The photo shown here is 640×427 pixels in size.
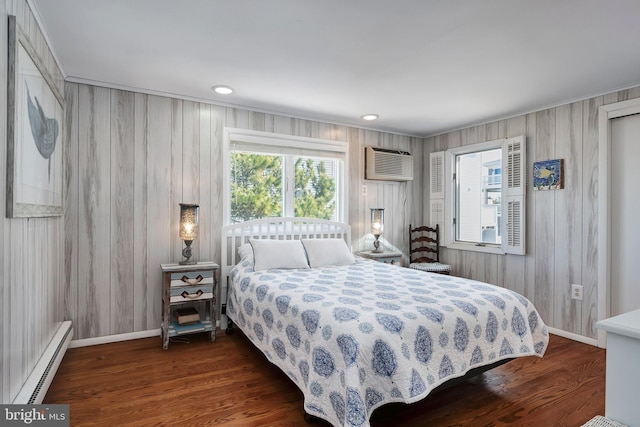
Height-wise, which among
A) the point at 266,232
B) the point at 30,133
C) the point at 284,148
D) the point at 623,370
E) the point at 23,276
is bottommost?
the point at 623,370

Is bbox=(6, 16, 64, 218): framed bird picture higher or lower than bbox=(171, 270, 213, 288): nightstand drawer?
higher

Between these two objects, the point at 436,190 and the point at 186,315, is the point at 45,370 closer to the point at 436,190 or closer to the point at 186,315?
the point at 186,315

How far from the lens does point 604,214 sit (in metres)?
3.20

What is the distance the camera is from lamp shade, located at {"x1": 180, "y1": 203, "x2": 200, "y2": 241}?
10.6 feet

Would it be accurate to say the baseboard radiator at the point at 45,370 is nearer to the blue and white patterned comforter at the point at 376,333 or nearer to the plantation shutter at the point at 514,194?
the blue and white patterned comforter at the point at 376,333

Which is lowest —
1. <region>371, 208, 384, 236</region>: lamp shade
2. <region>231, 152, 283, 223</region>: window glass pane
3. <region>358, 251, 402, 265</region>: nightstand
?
<region>358, 251, 402, 265</region>: nightstand

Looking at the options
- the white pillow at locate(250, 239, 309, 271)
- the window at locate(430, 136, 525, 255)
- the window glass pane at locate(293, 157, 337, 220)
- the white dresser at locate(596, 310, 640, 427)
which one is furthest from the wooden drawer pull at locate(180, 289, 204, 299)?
the window at locate(430, 136, 525, 255)

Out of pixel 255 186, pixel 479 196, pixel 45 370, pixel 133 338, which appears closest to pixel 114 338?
pixel 133 338

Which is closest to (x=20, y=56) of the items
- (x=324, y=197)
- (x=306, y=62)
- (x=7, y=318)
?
(x=7, y=318)

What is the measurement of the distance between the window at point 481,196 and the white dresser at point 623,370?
3053mm

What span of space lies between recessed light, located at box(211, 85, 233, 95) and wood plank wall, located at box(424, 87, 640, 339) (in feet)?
10.2

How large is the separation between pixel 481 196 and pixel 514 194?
0.53m

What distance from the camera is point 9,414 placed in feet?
5.22

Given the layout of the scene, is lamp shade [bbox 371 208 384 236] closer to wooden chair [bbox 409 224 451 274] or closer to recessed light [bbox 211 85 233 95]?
wooden chair [bbox 409 224 451 274]
